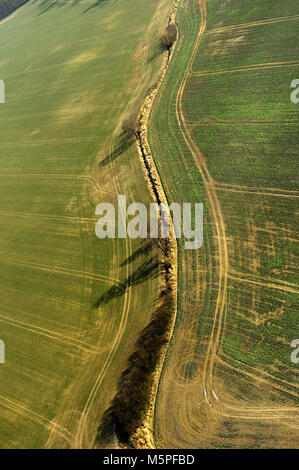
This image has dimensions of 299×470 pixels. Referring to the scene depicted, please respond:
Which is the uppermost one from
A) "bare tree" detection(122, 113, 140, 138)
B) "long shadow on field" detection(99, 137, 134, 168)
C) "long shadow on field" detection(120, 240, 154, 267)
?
"bare tree" detection(122, 113, 140, 138)

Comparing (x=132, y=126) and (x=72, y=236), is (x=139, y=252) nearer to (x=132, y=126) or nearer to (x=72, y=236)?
(x=72, y=236)

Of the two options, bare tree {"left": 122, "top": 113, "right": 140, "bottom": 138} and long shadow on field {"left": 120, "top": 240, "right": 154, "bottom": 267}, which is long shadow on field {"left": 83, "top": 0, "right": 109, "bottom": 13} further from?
long shadow on field {"left": 120, "top": 240, "right": 154, "bottom": 267}

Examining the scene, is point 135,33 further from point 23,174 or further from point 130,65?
point 23,174

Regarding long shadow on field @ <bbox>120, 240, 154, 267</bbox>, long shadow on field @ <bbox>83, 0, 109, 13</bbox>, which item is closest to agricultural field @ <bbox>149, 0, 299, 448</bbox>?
long shadow on field @ <bbox>120, 240, 154, 267</bbox>

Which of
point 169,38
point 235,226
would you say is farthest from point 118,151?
point 169,38

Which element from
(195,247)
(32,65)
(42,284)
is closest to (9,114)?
(32,65)

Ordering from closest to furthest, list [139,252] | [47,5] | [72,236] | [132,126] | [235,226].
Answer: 1. [235,226]
2. [139,252]
3. [72,236]
4. [132,126]
5. [47,5]
